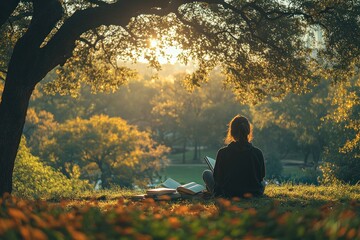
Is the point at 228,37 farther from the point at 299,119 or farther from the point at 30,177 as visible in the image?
the point at 299,119

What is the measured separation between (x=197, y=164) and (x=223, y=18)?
220 ft

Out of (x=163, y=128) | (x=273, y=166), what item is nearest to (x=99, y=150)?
(x=273, y=166)

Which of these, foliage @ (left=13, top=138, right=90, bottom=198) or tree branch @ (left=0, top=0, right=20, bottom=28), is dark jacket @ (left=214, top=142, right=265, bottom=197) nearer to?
tree branch @ (left=0, top=0, right=20, bottom=28)

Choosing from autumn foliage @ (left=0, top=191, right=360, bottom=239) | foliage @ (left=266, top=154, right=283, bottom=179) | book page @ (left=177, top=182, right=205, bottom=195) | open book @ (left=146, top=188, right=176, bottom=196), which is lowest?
foliage @ (left=266, top=154, right=283, bottom=179)

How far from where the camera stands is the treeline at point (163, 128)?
139ft

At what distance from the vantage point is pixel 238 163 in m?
11.4

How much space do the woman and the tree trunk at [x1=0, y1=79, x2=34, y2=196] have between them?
4.79 metres

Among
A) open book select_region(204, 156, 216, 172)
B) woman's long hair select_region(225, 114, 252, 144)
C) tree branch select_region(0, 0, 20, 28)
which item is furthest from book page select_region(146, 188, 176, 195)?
tree branch select_region(0, 0, 20, 28)

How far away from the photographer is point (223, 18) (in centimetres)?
1761

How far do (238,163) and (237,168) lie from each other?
0.10 meters

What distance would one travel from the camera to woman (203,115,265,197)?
11336mm

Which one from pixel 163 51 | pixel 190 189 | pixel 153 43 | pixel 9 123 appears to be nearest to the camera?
pixel 9 123

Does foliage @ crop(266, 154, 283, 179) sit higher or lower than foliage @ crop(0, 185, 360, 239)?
lower

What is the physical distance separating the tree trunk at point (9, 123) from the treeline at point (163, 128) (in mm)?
7656
